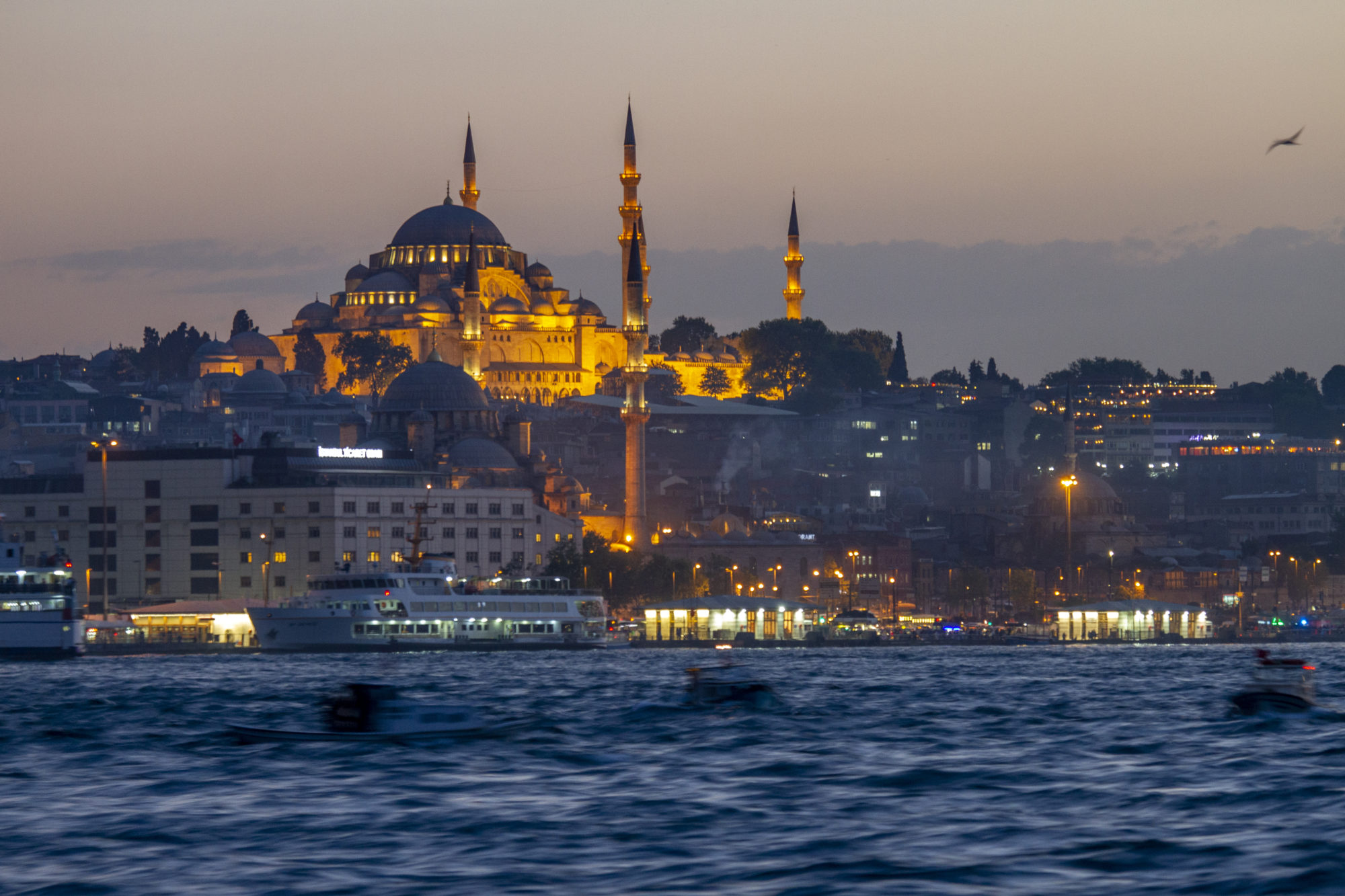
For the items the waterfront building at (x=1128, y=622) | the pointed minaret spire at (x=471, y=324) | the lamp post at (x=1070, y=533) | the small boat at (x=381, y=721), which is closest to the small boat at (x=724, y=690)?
the small boat at (x=381, y=721)

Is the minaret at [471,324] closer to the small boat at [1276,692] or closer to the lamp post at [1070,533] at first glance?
the lamp post at [1070,533]

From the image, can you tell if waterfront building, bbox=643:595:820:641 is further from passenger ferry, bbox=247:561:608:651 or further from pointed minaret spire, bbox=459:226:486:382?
pointed minaret spire, bbox=459:226:486:382

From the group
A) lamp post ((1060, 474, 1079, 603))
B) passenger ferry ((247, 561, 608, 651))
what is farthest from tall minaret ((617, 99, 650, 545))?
passenger ferry ((247, 561, 608, 651))

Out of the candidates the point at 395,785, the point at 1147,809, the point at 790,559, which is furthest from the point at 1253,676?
the point at 790,559

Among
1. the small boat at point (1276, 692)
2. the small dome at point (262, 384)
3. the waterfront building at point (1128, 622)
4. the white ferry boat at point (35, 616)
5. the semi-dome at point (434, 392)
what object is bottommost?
the waterfront building at point (1128, 622)

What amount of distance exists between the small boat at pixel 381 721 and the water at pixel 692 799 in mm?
392

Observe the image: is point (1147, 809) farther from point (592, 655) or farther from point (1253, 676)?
point (592, 655)

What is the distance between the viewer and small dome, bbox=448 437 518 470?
139 meters

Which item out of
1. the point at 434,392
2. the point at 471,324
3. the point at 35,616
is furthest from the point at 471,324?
the point at 35,616

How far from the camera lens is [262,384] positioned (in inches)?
7761

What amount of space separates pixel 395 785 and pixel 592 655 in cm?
5445

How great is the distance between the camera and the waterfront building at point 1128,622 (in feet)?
388

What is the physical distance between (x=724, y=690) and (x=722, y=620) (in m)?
Result: 62.0

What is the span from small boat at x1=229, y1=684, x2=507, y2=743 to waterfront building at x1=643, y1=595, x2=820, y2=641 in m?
63.9
